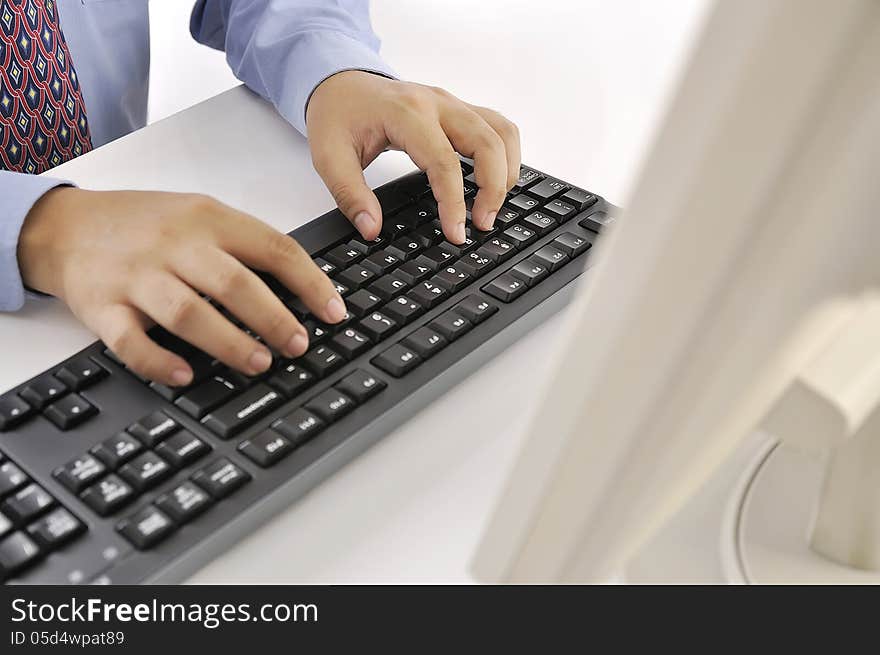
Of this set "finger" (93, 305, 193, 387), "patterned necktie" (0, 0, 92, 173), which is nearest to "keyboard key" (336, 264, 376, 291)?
"finger" (93, 305, 193, 387)

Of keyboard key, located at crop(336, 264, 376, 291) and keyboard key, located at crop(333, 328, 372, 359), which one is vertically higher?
keyboard key, located at crop(336, 264, 376, 291)

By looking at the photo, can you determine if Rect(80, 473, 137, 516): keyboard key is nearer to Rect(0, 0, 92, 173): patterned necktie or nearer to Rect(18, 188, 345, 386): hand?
Rect(18, 188, 345, 386): hand

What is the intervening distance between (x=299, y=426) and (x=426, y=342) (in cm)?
9

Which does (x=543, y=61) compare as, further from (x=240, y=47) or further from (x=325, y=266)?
(x=325, y=266)

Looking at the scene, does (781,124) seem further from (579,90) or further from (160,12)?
(160,12)

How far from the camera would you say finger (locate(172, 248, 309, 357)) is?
0.48 meters

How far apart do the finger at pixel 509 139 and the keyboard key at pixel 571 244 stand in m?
0.07

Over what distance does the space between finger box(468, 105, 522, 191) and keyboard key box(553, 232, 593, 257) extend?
0.07m

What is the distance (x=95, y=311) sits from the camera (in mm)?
516

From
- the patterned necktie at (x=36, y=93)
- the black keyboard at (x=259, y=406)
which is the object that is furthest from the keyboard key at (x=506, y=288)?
the patterned necktie at (x=36, y=93)

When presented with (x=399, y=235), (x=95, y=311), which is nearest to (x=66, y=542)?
(x=95, y=311)

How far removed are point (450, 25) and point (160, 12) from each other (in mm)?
395

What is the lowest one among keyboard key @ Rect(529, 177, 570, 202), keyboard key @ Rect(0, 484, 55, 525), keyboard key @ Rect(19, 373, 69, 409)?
keyboard key @ Rect(19, 373, 69, 409)

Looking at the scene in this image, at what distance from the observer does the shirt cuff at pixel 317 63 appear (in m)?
0.72
